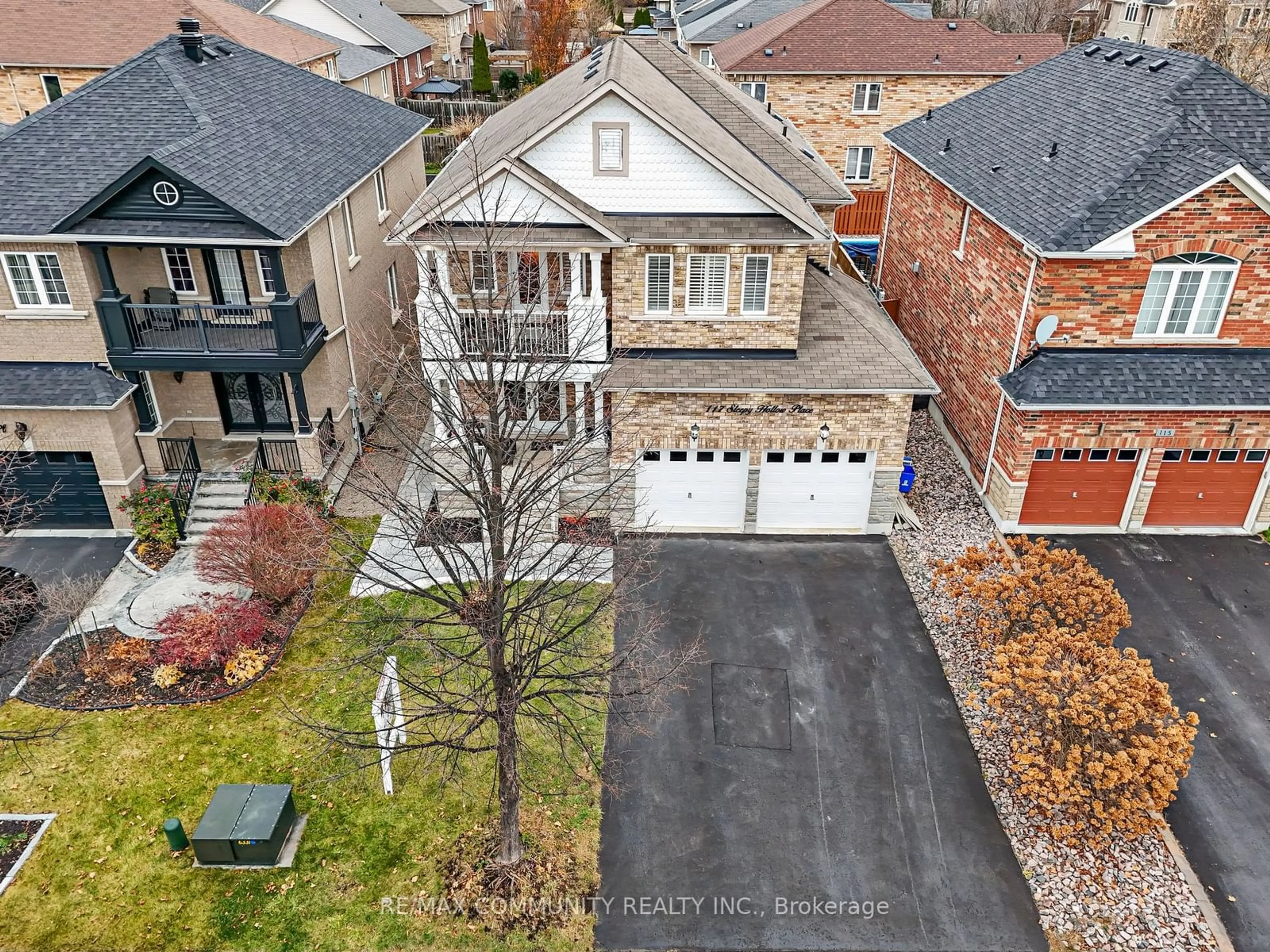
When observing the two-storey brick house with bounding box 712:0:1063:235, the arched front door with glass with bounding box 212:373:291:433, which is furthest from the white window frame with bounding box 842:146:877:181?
the arched front door with glass with bounding box 212:373:291:433

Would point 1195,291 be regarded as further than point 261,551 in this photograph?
Yes

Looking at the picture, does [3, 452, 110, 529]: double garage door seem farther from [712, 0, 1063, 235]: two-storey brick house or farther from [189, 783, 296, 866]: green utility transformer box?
[712, 0, 1063, 235]: two-storey brick house

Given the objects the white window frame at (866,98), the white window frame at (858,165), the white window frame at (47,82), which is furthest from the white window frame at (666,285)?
the white window frame at (47,82)

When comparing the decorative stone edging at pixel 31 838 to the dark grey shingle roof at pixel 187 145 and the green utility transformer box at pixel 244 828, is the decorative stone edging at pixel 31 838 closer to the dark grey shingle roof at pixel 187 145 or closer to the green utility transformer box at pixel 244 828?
the green utility transformer box at pixel 244 828

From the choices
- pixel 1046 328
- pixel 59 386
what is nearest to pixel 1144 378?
pixel 1046 328

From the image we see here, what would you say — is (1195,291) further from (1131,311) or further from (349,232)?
(349,232)

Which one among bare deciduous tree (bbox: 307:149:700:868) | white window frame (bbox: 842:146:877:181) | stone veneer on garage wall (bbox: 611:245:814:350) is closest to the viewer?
bare deciduous tree (bbox: 307:149:700:868)

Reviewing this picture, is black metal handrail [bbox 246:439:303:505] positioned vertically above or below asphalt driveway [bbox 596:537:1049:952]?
above
